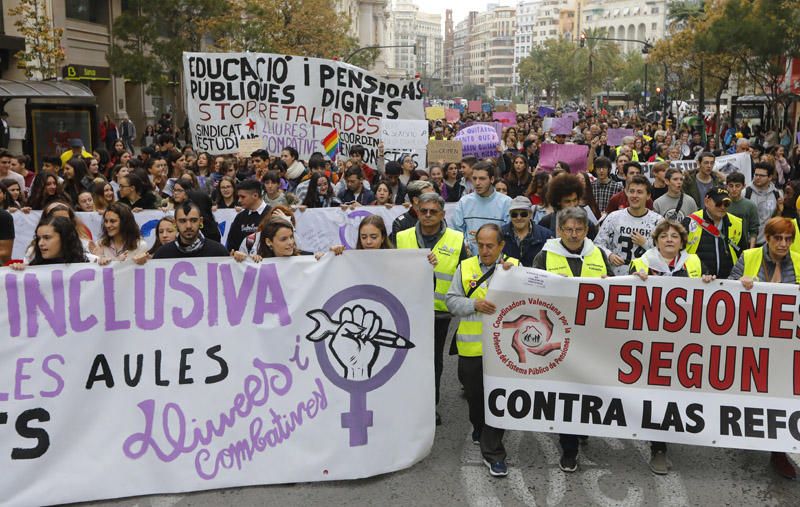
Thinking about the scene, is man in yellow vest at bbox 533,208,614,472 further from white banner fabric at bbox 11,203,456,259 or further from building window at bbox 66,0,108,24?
building window at bbox 66,0,108,24

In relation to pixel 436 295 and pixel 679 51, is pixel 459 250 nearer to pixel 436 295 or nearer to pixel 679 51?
pixel 436 295

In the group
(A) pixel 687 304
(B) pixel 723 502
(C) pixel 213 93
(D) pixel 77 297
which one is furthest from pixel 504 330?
(C) pixel 213 93

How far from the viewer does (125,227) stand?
6.20 meters

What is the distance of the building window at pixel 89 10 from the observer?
3050 cm

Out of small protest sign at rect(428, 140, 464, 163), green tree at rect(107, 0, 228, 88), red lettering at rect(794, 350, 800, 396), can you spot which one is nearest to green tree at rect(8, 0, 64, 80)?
green tree at rect(107, 0, 228, 88)

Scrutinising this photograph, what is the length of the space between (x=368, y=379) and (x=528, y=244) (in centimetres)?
199

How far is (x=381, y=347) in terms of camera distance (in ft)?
17.1

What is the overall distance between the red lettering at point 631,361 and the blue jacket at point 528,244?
1.47 m

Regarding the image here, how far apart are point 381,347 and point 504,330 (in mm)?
702

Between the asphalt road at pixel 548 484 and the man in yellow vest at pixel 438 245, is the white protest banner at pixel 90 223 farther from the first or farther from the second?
the asphalt road at pixel 548 484

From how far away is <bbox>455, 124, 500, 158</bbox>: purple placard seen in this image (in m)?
14.3

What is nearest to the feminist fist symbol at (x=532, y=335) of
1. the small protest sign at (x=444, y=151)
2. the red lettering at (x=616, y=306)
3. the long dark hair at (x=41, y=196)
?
the red lettering at (x=616, y=306)

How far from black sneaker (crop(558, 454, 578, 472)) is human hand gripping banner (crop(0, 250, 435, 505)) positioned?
0.76 m

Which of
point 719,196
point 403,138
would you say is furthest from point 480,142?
point 719,196
